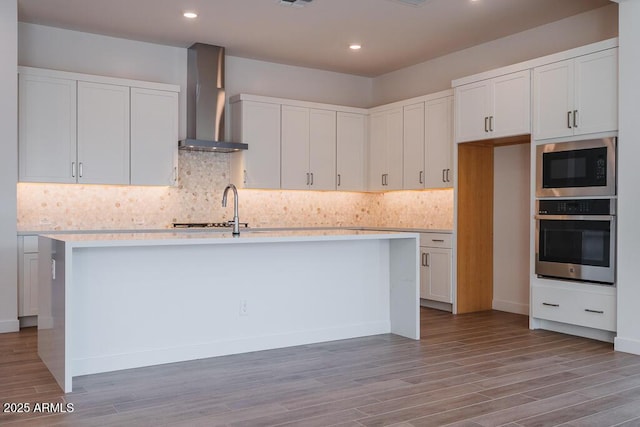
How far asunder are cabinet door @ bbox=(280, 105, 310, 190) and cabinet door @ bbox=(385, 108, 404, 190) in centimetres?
99

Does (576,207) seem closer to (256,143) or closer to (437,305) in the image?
(437,305)

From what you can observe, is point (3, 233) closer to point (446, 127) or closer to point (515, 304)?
point (446, 127)

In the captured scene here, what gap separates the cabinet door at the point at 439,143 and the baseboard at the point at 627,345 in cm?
239

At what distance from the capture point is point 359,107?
8.09 m

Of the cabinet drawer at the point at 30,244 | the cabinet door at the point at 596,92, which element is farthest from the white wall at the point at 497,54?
the cabinet drawer at the point at 30,244

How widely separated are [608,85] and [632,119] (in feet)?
1.23

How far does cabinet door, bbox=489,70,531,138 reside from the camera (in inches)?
210

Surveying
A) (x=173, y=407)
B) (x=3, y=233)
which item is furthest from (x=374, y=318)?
(x=3, y=233)

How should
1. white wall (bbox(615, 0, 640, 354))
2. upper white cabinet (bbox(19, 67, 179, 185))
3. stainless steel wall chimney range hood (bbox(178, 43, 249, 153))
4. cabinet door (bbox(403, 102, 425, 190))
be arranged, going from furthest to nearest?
cabinet door (bbox(403, 102, 425, 190)) < stainless steel wall chimney range hood (bbox(178, 43, 249, 153)) < upper white cabinet (bbox(19, 67, 179, 185)) < white wall (bbox(615, 0, 640, 354))

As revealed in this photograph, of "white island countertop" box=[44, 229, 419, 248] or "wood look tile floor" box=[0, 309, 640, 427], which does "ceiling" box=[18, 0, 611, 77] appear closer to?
"white island countertop" box=[44, 229, 419, 248]

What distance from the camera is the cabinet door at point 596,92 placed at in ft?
15.1

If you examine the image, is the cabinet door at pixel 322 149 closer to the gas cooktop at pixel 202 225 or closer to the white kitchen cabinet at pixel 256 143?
the white kitchen cabinet at pixel 256 143

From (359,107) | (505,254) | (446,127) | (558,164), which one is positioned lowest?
(505,254)

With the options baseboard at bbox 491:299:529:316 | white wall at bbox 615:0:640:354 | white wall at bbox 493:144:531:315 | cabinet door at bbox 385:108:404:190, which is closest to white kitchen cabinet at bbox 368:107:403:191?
cabinet door at bbox 385:108:404:190
